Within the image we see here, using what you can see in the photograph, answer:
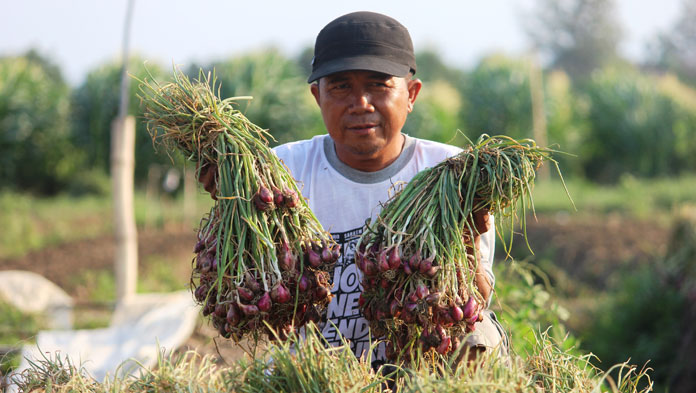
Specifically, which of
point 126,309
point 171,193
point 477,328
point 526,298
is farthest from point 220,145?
point 171,193

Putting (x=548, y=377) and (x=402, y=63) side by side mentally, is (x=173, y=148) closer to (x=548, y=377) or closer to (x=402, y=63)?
(x=402, y=63)

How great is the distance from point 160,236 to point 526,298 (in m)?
7.47

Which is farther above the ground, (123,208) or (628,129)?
(628,129)

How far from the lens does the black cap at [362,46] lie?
88.4 inches

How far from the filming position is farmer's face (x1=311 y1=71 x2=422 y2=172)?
2.29 m

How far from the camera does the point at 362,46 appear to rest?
89.2 inches

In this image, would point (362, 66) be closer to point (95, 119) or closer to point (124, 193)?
point (124, 193)

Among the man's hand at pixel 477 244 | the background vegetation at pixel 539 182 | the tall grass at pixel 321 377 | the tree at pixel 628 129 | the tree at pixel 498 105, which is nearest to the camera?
the tall grass at pixel 321 377

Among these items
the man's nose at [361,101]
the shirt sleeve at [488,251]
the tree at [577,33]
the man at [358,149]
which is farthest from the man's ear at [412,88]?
the tree at [577,33]

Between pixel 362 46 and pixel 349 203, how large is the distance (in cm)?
57

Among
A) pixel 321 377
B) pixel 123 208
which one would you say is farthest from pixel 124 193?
pixel 321 377

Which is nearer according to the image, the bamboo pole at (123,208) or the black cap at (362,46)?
the black cap at (362,46)

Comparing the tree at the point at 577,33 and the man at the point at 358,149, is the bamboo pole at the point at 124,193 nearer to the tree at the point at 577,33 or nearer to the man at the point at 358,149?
the man at the point at 358,149

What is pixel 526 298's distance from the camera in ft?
11.7
